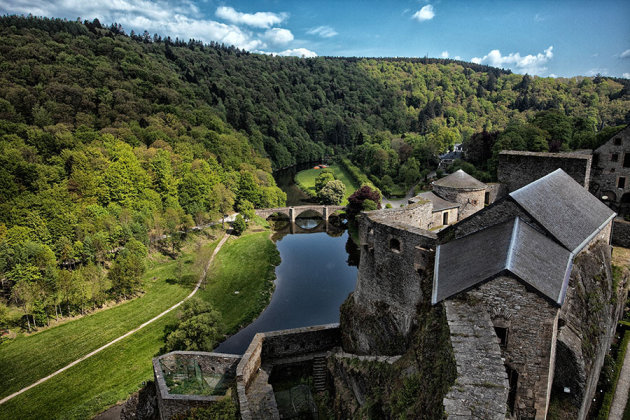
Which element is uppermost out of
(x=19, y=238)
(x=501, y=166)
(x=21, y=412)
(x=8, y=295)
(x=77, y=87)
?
(x=77, y=87)

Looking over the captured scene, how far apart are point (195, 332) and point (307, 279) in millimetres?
17079

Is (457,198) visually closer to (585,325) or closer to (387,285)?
(387,285)

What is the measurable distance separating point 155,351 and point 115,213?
60.7 feet

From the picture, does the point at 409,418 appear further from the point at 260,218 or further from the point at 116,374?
the point at 260,218

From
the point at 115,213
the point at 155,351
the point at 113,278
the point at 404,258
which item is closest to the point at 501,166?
the point at 404,258

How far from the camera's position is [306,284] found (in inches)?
1517

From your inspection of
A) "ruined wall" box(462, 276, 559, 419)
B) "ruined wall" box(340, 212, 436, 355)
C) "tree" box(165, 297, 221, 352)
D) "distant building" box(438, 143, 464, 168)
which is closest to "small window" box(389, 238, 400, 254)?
"ruined wall" box(340, 212, 436, 355)

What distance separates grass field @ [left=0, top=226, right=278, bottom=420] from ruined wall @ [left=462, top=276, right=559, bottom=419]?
20260 mm

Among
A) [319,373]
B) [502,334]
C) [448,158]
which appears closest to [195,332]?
[319,373]

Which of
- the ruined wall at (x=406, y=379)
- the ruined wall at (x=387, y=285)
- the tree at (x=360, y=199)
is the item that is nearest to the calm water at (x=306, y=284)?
the tree at (x=360, y=199)

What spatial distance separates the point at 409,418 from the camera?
9.17 metres

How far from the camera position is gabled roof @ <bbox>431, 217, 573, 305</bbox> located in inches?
386

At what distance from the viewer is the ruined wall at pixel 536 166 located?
1988cm

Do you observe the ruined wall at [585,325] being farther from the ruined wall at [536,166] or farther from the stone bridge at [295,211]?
the stone bridge at [295,211]
